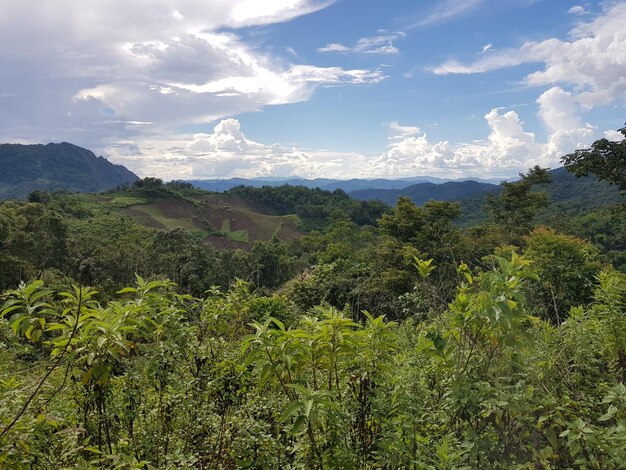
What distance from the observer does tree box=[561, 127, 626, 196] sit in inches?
687

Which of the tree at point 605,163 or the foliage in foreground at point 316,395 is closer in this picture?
the foliage in foreground at point 316,395

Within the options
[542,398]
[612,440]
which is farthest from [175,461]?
[612,440]

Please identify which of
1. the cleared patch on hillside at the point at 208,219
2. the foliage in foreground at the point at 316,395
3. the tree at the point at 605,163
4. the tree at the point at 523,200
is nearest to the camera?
the foliage in foreground at the point at 316,395

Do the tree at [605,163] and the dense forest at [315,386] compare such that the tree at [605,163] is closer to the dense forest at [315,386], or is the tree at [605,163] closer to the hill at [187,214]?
the dense forest at [315,386]

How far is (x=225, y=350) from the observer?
3059mm

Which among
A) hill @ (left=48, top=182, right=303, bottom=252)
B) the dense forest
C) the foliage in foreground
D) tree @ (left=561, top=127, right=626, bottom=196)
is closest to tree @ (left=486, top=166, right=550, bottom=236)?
tree @ (left=561, top=127, right=626, bottom=196)

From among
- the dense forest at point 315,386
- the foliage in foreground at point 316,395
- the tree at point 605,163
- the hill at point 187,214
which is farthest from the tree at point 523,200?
the hill at point 187,214

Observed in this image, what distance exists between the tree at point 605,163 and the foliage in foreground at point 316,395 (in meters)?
18.4

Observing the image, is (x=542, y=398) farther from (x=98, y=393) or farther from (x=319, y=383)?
(x=98, y=393)

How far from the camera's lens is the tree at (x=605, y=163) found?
17.5 meters

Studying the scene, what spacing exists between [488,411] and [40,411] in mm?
2587

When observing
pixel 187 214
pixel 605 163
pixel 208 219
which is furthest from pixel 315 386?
pixel 187 214

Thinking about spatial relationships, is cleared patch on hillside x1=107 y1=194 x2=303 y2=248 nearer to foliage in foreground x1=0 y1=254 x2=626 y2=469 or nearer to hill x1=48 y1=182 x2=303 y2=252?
hill x1=48 y1=182 x2=303 y2=252

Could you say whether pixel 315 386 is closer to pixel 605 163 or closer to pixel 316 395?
pixel 316 395
